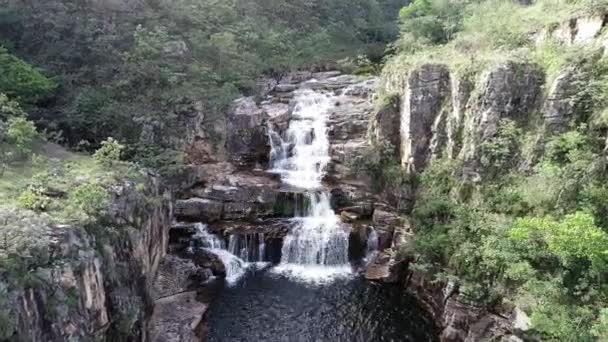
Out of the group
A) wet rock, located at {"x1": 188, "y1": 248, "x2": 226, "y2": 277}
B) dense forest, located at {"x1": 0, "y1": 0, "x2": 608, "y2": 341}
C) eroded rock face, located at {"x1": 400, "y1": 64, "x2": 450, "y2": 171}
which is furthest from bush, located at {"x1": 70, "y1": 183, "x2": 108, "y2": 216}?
eroded rock face, located at {"x1": 400, "y1": 64, "x2": 450, "y2": 171}

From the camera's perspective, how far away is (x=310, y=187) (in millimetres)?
26047

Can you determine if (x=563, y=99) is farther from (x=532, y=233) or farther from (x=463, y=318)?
(x=463, y=318)

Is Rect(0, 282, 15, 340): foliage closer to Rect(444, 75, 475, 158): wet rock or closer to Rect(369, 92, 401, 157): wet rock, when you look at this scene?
Rect(444, 75, 475, 158): wet rock

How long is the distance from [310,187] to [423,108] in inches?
277

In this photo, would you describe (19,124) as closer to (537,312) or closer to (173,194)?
(173,194)

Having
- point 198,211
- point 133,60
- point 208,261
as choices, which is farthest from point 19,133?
point 133,60

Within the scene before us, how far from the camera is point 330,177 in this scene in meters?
26.9

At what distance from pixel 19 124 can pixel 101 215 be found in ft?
21.6

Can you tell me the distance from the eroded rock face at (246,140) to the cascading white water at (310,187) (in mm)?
635

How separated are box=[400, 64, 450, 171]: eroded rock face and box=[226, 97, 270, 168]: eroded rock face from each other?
8719mm

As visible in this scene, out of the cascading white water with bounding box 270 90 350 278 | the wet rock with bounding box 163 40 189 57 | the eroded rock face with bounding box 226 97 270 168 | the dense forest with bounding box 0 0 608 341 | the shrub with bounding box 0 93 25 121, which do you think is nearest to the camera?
the dense forest with bounding box 0 0 608 341

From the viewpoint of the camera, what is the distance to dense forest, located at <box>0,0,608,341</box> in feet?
47.9

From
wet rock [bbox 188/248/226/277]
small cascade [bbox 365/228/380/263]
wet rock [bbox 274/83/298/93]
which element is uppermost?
wet rock [bbox 274/83/298/93]

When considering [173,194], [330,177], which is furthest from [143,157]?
[330,177]
